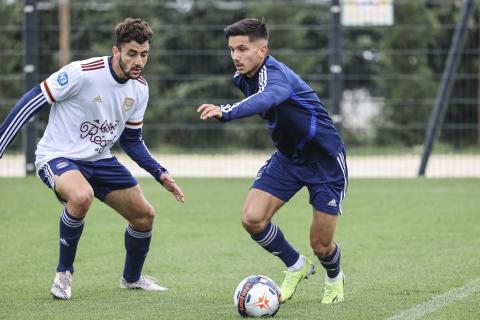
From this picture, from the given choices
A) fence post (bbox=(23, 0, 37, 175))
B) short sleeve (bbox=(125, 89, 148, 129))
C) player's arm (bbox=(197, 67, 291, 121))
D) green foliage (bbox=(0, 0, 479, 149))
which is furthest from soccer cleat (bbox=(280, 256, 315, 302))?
fence post (bbox=(23, 0, 37, 175))

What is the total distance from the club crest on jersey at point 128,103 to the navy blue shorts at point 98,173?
41 cm

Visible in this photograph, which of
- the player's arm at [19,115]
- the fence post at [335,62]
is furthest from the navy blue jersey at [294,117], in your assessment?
the fence post at [335,62]

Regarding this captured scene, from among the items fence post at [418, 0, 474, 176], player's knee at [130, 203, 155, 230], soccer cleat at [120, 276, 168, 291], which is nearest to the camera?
player's knee at [130, 203, 155, 230]

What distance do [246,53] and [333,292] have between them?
1824 millimetres

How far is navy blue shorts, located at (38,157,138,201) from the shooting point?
7668mm

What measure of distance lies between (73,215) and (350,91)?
43.2 ft

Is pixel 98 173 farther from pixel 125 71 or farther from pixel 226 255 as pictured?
pixel 226 255

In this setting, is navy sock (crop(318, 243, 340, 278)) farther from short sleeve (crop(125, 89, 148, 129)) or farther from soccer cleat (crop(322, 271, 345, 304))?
short sleeve (crop(125, 89, 148, 129))

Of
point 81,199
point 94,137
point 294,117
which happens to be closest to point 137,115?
point 94,137

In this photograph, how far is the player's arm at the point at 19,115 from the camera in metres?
7.38

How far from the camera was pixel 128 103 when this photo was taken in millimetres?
7918

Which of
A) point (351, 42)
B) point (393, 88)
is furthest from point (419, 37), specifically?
point (351, 42)

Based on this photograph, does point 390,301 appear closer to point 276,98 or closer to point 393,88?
point 276,98

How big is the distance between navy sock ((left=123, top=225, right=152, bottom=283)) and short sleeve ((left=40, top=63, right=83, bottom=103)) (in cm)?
120
